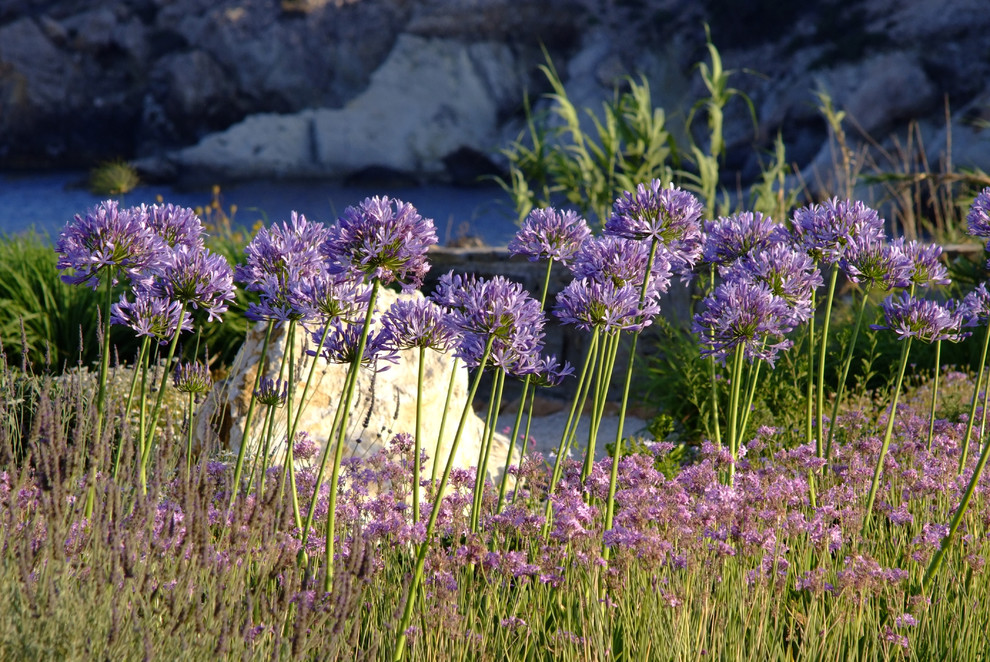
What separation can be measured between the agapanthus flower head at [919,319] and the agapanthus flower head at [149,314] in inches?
83.9

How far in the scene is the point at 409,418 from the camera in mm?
4762

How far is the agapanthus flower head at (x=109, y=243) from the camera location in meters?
2.39

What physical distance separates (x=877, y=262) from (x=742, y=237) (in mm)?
451

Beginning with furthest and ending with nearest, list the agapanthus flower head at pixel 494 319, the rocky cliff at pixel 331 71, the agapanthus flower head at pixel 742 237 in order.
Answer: the rocky cliff at pixel 331 71 → the agapanthus flower head at pixel 742 237 → the agapanthus flower head at pixel 494 319

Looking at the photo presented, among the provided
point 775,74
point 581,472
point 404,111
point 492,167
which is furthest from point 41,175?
point 581,472

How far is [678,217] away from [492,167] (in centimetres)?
2439

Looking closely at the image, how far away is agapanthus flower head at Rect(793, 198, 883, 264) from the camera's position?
285 cm

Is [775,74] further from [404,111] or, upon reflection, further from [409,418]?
[409,418]

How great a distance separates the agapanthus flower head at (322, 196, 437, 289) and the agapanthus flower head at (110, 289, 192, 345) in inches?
24.8

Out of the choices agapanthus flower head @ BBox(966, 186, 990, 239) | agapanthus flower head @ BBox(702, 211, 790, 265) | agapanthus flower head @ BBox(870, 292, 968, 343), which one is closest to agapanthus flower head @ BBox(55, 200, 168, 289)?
agapanthus flower head @ BBox(702, 211, 790, 265)

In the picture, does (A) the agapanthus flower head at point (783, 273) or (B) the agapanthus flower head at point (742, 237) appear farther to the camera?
(B) the agapanthus flower head at point (742, 237)

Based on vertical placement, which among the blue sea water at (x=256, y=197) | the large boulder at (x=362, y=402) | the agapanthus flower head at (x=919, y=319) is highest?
the blue sea water at (x=256, y=197)

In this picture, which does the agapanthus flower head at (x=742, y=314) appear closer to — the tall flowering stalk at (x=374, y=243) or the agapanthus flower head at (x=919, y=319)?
the agapanthus flower head at (x=919, y=319)

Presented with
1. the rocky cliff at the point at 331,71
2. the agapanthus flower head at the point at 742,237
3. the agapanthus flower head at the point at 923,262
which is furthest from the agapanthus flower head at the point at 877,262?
the rocky cliff at the point at 331,71
